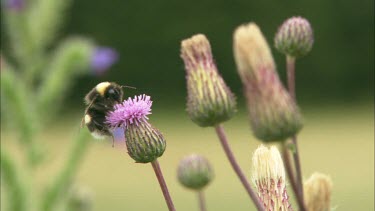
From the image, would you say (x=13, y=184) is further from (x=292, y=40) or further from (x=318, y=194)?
(x=318, y=194)

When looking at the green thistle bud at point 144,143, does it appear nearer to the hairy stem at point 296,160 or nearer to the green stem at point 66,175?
the hairy stem at point 296,160

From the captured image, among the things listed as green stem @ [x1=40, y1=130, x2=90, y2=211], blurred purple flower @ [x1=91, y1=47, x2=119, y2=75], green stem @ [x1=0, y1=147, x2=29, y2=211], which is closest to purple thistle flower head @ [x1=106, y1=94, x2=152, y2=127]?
green stem @ [x1=0, y1=147, x2=29, y2=211]

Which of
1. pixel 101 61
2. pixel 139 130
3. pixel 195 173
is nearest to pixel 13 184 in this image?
pixel 195 173

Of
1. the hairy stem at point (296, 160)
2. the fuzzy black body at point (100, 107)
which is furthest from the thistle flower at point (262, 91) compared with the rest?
the fuzzy black body at point (100, 107)

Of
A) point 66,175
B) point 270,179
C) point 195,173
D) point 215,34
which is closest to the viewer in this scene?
point 270,179

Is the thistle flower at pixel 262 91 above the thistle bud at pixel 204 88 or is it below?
below

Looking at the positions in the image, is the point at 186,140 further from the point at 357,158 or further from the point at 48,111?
the point at 48,111

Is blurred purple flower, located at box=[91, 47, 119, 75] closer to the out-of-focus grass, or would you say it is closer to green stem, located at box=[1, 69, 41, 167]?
green stem, located at box=[1, 69, 41, 167]
